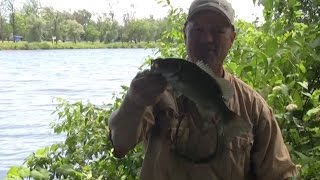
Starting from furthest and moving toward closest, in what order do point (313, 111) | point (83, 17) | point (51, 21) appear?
point (83, 17) < point (51, 21) < point (313, 111)

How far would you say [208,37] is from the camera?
8.36 feet

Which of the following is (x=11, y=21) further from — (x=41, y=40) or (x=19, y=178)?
(x=19, y=178)

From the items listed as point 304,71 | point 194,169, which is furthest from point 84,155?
point 194,169

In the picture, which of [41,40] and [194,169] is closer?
[194,169]

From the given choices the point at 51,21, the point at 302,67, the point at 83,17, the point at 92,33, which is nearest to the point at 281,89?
the point at 302,67

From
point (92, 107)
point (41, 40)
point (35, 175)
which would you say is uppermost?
point (92, 107)

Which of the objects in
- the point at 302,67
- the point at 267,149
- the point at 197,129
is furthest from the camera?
the point at 302,67

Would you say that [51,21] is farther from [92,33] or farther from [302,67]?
[302,67]

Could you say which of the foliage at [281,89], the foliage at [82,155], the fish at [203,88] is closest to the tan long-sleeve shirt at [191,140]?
the fish at [203,88]

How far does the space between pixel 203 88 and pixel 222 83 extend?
0.11 meters

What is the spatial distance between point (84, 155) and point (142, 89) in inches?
134

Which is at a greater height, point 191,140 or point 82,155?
point 191,140

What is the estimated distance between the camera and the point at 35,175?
4.95m

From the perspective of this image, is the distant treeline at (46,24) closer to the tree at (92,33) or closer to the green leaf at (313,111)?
the tree at (92,33)
